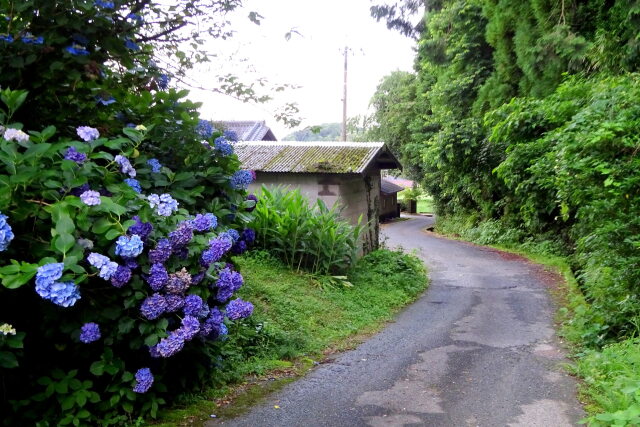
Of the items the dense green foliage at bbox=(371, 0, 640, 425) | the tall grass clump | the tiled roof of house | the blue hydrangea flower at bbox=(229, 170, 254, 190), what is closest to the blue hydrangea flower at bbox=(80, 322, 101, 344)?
the blue hydrangea flower at bbox=(229, 170, 254, 190)

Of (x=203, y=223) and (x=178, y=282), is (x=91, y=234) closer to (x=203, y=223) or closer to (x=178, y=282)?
(x=178, y=282)

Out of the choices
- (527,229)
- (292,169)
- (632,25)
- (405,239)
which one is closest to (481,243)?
(527,229)

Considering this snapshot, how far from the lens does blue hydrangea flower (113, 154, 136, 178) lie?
371 centimetres

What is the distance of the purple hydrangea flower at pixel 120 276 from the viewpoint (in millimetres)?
3279

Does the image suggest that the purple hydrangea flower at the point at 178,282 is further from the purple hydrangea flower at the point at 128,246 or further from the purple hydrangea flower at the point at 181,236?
the purple hydrangea flower at the point at 128,246

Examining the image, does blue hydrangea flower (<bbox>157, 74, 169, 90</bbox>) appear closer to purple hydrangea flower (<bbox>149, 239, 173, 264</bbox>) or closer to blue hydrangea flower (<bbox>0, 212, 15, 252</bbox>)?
purple hydrangea flower (<bbox>149, 239, 173, 264</bbox>)

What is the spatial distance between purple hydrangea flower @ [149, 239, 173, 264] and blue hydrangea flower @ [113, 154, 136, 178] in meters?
0.62

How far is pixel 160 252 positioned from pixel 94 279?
45 cm

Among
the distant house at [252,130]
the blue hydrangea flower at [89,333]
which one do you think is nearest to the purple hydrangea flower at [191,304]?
the blue hydrangea flower at [89,333]

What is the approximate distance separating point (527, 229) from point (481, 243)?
2.12m

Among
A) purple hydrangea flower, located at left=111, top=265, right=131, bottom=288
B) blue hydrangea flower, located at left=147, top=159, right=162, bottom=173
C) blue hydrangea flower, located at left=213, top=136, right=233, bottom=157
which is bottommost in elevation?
purple hydrangea flower, located at left=111, top=265, right=131, bottom=288

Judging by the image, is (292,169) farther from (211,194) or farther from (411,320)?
(211,194)

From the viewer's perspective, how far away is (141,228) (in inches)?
133

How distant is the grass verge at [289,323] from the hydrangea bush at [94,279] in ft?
2.17
